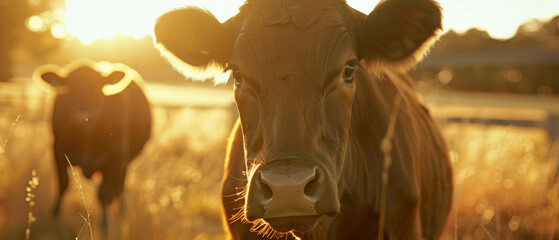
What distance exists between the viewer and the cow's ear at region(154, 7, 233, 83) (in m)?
2.60

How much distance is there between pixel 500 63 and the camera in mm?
8828

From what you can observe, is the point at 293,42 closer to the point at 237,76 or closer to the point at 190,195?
the point at 237,76

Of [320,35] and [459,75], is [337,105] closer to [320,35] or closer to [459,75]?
[320,35]

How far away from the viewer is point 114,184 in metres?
5.52

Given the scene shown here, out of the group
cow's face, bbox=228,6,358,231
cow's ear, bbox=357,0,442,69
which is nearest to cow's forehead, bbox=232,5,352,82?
cow's face, bbox=228,6,358,231

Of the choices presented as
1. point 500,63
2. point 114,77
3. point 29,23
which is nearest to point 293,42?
point 114,77

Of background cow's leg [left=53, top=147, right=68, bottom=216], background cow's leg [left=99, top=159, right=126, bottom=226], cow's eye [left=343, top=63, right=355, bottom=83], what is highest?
cow's eye [left=343, top=63, right=355, bottom=83]

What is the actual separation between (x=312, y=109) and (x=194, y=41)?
35.8 inches

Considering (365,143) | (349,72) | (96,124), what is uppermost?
(349,72)

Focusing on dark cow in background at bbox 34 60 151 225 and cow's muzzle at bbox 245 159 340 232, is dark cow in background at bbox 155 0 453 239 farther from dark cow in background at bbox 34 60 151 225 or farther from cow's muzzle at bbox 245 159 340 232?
dark cow in background at bbox 34 60 151 225

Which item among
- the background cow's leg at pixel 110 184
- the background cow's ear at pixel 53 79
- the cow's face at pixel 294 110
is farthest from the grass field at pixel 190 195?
the cow's face at pixel 294 110

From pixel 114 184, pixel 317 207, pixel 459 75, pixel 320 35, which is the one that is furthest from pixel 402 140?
pixel 459 75

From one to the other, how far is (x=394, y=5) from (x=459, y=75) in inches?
640

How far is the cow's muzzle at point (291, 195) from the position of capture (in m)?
1.76
